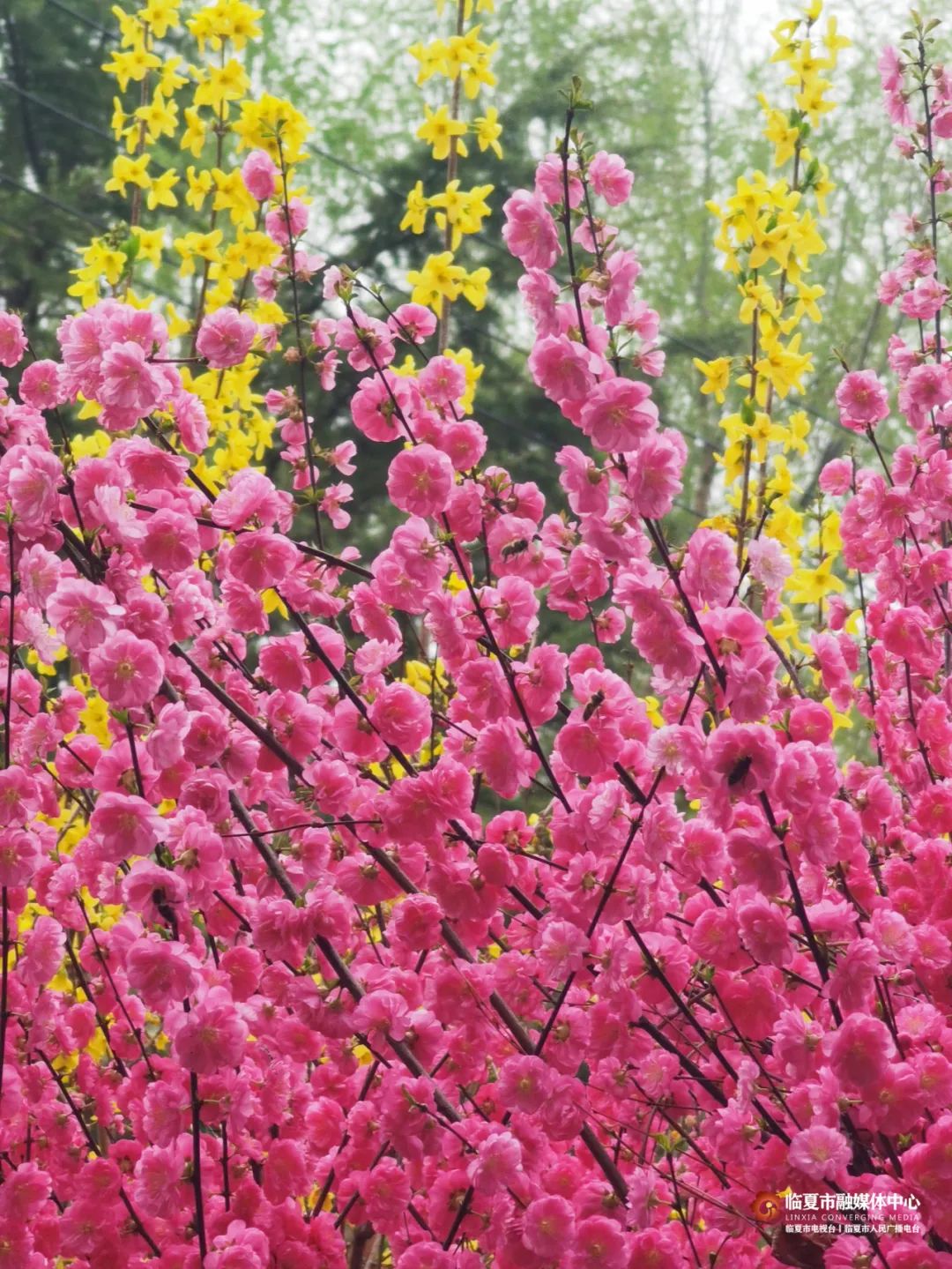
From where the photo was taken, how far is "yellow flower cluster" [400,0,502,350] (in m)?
2.94

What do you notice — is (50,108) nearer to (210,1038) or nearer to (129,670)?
(129,670)

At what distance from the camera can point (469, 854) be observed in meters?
1.87

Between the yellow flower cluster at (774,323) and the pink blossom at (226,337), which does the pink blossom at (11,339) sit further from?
the yellow flower cluster at (774,323)

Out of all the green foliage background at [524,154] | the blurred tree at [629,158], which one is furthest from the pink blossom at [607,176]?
the blurred tree at [629,158]

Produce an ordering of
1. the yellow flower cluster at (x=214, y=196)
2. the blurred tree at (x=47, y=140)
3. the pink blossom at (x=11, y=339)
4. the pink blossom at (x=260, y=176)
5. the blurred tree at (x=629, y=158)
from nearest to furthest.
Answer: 1. the pink blossom at (x=11, y=339)
2. the pink blossom at (x=260, y=176)
3. the yellow flower cluster at (x=214, y=196)
4. the blurred tree at (x=47, y=140)
5. the blurred tree at (x=629, y=158)

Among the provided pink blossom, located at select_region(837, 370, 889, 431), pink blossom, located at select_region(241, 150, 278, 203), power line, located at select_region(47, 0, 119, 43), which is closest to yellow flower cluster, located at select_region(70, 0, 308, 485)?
pink blossom, located at select_region(241, 150, 278, 203)

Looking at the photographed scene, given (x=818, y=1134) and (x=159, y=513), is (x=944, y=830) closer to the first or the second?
(x=818, y=1134)

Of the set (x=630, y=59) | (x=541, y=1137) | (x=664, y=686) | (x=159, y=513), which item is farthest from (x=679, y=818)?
(x=630, y=59)

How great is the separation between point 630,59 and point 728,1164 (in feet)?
34.8

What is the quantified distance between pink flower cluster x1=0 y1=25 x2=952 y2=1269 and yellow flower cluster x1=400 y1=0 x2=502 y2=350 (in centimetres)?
89

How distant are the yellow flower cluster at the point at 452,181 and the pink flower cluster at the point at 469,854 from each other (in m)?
0.89

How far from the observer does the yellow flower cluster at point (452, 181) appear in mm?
2939

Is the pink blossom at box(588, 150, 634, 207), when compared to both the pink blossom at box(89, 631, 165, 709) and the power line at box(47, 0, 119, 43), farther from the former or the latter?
the power line at box(47, 0, 119, 43)

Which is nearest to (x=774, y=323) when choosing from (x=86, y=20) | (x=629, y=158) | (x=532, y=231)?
(x=532, y=231)
